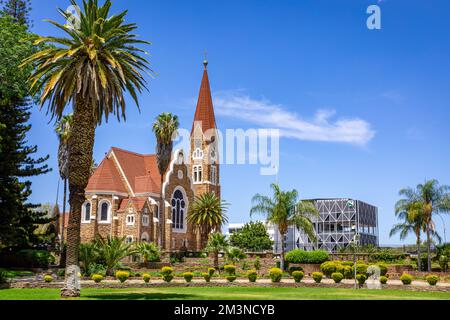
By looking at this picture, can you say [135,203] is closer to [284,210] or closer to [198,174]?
[198,174]

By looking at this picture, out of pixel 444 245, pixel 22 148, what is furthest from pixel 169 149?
pixel 444 245

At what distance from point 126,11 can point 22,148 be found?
25.8 metres

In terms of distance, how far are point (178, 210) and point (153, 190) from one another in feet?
20.1

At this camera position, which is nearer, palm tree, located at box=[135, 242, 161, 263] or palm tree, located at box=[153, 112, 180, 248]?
palm tree, located at box=[135, 242, 161, 263]

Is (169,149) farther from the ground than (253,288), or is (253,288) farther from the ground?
(169,149)

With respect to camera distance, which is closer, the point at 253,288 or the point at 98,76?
the point at 98,76

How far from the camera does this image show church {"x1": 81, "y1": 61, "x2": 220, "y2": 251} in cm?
6109

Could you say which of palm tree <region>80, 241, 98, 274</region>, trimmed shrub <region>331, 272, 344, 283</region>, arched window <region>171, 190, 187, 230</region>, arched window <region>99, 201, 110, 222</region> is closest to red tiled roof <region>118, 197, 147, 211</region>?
arched window <region>99, 201, 110, 222</region>

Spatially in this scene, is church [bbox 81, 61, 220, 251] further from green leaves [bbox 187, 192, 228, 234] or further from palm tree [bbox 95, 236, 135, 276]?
palm tree [bbox 95, 236, 135, 276]

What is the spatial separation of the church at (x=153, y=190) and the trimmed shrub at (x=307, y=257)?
20.1 m

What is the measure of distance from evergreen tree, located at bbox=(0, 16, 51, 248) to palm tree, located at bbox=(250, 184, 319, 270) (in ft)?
67.5
